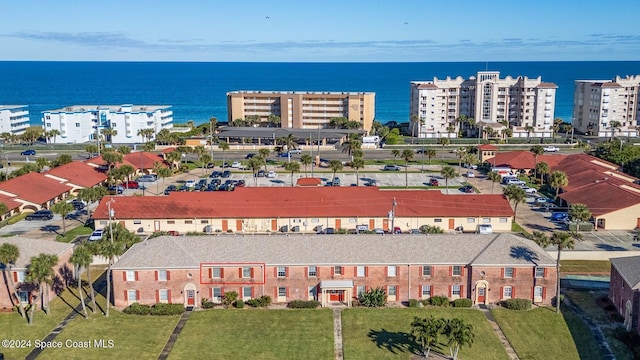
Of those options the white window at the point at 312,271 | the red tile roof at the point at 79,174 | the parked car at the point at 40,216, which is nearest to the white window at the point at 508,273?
the white window at the point at 312,271

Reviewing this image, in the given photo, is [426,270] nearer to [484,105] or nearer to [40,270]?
[40,270]

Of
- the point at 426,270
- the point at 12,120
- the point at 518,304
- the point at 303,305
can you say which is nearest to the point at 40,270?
the point at 303,305

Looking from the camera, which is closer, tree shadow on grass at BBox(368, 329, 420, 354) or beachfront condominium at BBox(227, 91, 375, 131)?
tree shadow on grass at BBox(368, 329, 420, 354)

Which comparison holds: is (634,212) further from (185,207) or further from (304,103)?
(304,103)

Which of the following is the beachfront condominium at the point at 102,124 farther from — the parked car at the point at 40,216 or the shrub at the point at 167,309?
the shrub at the point at 167,309

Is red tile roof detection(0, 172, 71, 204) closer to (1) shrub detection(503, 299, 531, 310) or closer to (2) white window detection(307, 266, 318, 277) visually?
(2) white window detection(307, 266, 318, 277)

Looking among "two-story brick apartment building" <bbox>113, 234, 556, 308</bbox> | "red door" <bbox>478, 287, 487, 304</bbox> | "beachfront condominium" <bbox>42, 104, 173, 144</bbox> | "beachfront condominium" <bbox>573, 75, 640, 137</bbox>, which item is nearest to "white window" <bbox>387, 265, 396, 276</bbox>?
"two-story brick apartment building" <bbox>113, 234, 556, 308</bbox>
